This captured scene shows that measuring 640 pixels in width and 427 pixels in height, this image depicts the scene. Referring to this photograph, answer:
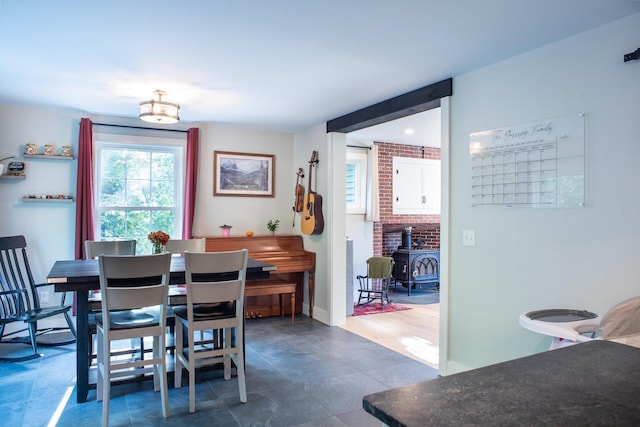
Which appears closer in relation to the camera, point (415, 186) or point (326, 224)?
point (326, 224)

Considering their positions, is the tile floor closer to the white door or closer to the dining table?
the dining table

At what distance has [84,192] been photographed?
4523 millimetres

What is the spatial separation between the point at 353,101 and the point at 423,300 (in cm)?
366

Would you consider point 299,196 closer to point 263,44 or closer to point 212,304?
point 212,304

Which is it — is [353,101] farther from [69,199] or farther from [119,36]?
[69,199]

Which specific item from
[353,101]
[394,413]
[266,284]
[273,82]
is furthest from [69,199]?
[394,413]

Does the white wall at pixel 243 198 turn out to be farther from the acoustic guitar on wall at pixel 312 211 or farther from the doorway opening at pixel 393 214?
the doorway opening at pixel 393 214

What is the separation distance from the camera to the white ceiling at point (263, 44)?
224cm

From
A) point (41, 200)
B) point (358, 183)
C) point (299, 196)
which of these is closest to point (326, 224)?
point (299, 196)

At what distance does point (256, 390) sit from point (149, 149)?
3.29 m

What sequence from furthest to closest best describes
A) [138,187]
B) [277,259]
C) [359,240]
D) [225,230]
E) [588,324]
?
1. [359,240]
2. [225,230]
3. [277,259]
4. [138,187]
5. [588,324]

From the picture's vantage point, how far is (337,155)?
5.02 m

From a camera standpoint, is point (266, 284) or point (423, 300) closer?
point (266, 284)

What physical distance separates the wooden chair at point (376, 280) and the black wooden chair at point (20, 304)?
3.77 metres
